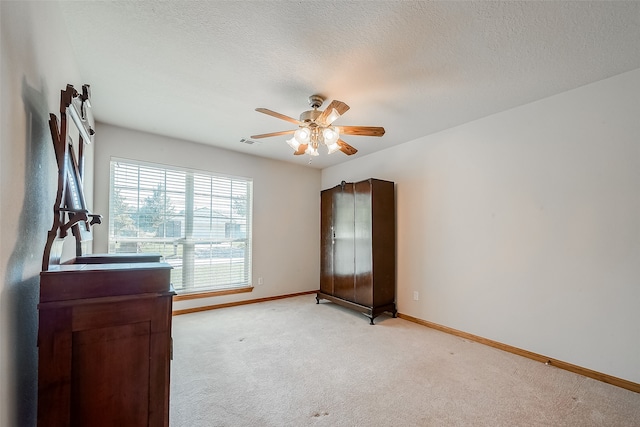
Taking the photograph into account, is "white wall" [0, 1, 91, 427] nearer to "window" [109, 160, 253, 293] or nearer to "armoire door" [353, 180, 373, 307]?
"window" [109, 160, 253, 293]

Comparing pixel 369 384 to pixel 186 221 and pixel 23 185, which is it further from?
pixel 186 221

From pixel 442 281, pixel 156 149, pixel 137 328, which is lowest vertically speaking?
pixel 442 281

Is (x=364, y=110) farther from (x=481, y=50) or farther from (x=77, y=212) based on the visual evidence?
(x=77, y=212)

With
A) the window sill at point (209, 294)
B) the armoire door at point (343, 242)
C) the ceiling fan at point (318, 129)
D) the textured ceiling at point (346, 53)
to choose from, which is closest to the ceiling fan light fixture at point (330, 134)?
the ceiling fan at point (318, 129)

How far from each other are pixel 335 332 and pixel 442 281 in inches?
57.1

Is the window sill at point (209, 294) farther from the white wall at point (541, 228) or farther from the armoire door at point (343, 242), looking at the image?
the white wall at point (541, 228)

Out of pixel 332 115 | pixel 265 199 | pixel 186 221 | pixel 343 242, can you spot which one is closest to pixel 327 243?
pixel 343 242

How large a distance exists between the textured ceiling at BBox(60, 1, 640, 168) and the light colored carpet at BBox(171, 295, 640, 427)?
2.45 metres

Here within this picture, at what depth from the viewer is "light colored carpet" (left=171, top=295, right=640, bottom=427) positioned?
1.81 m

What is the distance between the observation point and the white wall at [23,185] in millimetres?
1017

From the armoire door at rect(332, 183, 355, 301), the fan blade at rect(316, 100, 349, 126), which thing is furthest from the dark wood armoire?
the fan blade at rect(316, 100, 349, 126)

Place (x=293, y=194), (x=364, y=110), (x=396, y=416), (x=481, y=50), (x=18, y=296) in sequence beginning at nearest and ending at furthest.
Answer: (x=18, y=296), (x=396, y=416), (x=481, y=50), (x=364, y=110), (x=293, y=194)

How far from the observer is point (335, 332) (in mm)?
3281

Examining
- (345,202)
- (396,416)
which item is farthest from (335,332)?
→ (345,202)
